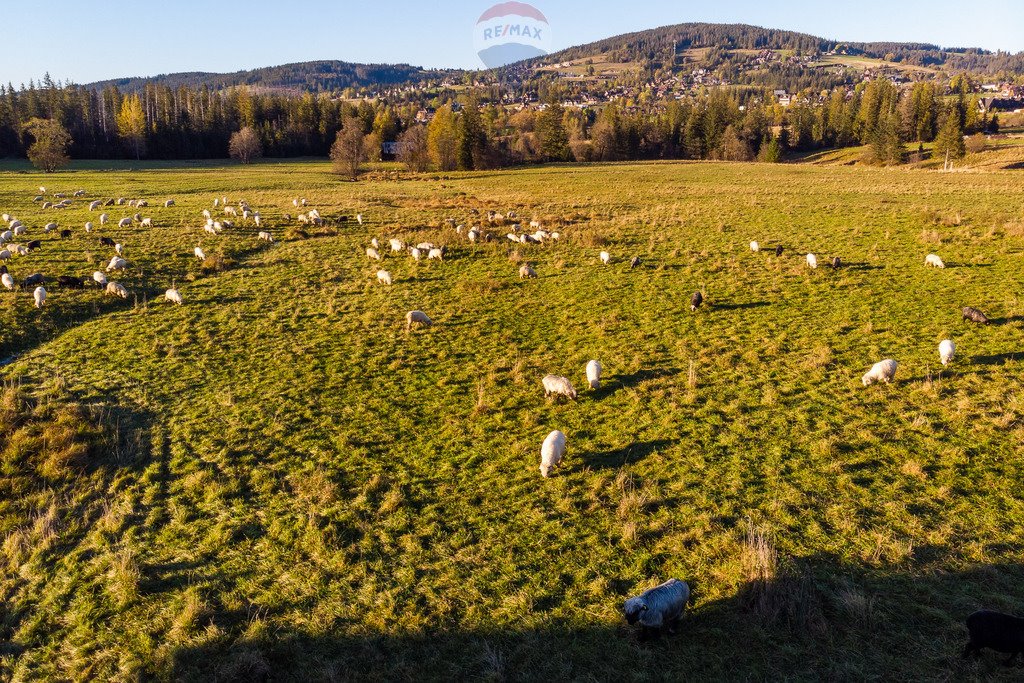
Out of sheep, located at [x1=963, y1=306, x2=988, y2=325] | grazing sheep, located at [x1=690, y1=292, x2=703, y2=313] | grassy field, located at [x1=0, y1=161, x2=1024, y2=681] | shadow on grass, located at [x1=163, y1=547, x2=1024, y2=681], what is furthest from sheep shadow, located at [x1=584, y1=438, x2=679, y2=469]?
sheep, located at [x1=963, y1=306, x2=988, y2=325]

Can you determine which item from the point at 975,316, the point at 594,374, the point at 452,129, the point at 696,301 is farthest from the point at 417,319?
the point at 452,129

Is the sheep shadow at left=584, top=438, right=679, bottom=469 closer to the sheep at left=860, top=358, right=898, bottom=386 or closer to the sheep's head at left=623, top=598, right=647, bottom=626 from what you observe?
the sheep's head at left=623, top=598, right=647, bottom=626

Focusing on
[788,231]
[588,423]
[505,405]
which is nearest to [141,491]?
[505,405]

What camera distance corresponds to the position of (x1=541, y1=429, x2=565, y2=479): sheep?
32.8 feet

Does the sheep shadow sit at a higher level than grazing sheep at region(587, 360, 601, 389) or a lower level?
lower

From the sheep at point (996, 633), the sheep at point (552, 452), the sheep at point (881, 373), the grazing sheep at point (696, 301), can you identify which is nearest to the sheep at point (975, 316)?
the sheep at point (881, 373)

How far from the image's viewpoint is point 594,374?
13.7 meters

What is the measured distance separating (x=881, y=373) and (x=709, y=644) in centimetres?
986

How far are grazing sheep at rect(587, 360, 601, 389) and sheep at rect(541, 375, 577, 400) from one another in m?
0.74

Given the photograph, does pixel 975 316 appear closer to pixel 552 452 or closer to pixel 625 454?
pixel 625 454

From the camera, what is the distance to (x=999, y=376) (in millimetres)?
12875

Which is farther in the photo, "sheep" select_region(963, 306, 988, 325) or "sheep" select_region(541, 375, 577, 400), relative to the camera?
"sheep" select_region(963, 306, 988, 325)

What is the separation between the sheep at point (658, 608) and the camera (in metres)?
6.41

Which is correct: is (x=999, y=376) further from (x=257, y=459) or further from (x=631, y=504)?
(x=257, y=459)
